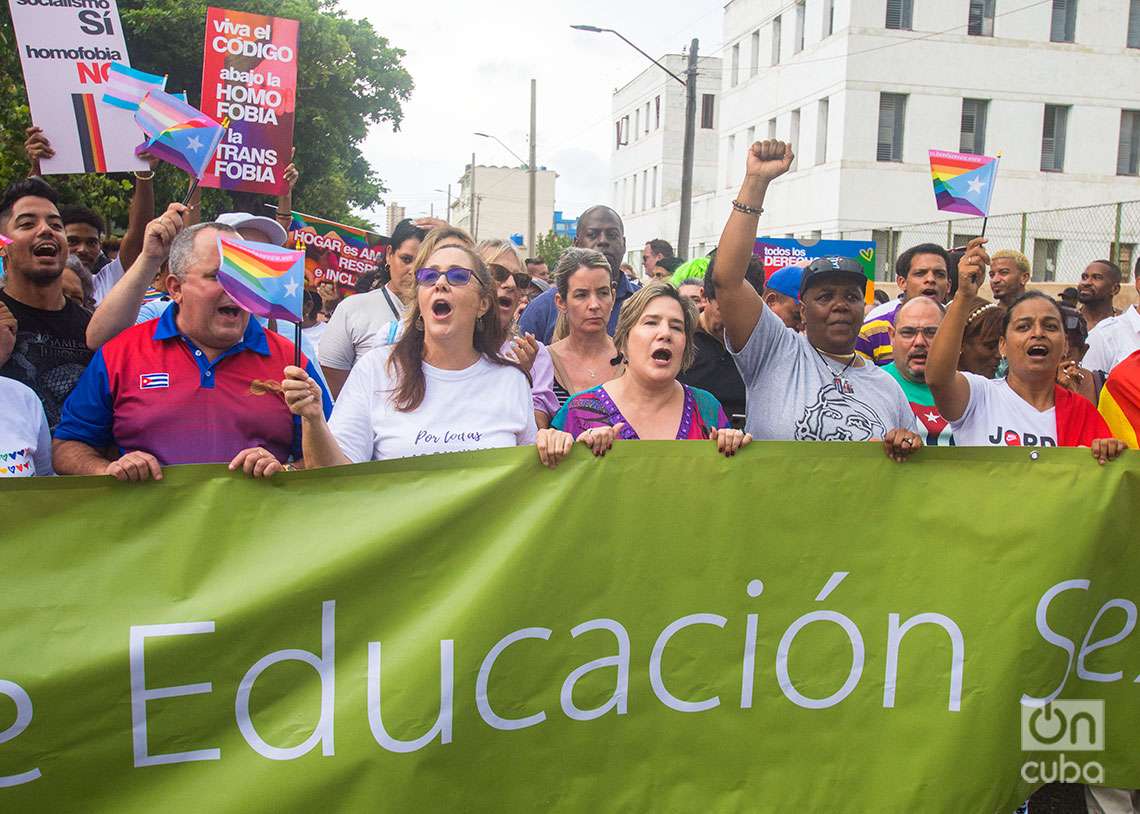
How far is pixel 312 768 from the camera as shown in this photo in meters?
2.84

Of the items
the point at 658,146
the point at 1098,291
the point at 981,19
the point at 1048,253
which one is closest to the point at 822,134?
the point at 981,19

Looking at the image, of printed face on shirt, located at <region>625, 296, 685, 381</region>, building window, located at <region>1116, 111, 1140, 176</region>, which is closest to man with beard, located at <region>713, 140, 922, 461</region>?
printed face on shirt, located at <region>625, 296, 685, 381</region>

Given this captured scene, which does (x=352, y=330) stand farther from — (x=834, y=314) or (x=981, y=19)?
(x=981, y=19)

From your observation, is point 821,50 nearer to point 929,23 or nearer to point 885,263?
point 929,23

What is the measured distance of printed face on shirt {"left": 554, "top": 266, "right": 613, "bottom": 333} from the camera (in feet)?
15.2

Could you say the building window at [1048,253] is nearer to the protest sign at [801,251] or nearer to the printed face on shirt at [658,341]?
the protest sign at [801,251]

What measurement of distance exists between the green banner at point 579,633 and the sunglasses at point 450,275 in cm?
74

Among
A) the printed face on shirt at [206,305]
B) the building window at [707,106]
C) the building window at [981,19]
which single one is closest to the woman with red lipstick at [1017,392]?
the printed face on shirt at [206,305]

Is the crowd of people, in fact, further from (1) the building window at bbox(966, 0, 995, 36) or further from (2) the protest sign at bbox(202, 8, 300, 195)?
(1) the building window at bbox(966, 0, 995, 36)

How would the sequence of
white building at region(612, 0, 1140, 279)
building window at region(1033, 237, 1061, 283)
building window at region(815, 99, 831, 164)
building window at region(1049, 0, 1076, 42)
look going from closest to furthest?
1. building window at region(1033, 237, 1061, 283)
2. white building at region(612, 0, 1140, 279)
3. building window at region(1049, 0, 1076, 42)
4. building window at region(815, 99, 831, 164)

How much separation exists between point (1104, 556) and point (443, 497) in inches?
77.8

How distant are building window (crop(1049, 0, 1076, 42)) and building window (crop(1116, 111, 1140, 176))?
2.65m

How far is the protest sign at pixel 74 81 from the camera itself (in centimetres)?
491

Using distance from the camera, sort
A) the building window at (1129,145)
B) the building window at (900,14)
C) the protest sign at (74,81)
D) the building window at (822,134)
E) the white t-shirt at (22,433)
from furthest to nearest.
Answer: the building window at (1129,145), the building window at (822,134), the building window at (900,14), the protest sign at (74,81), the white t-shirt at (22,433)
